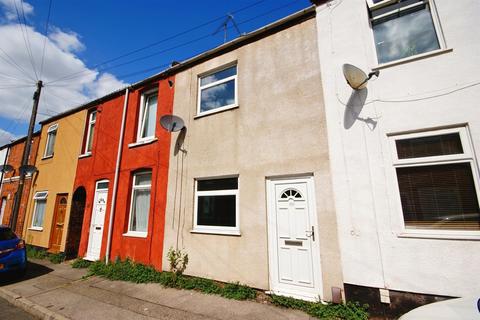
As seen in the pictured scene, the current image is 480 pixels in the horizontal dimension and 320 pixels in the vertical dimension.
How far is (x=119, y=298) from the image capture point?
5.58 m

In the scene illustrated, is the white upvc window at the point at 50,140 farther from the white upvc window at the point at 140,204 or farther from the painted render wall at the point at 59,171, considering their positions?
the white upvc window at the point at 140,204

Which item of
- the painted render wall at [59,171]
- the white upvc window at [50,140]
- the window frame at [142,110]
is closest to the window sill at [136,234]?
the window frame at [142,110]

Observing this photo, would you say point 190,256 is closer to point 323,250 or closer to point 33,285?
point 323,250

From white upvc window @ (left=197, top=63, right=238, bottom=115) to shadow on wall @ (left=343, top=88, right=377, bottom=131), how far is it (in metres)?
2.92

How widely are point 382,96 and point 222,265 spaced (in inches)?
201

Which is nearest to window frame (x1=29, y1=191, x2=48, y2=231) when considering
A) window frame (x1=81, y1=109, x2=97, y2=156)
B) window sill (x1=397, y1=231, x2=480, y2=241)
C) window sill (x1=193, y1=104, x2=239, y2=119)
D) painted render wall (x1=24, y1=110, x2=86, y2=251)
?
painted render wall (x1=24, y1=110, x2=86, y2=251)

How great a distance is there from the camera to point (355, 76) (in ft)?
15.4

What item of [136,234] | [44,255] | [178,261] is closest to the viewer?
[178,261]

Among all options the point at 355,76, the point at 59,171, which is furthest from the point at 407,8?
the point at 59,171

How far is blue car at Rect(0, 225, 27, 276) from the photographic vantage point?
710 cm

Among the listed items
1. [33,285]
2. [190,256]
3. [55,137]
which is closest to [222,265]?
[190,256]

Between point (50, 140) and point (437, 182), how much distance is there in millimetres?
16234

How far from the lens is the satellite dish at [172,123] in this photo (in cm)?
729

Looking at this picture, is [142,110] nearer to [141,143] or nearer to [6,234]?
[141,143]
